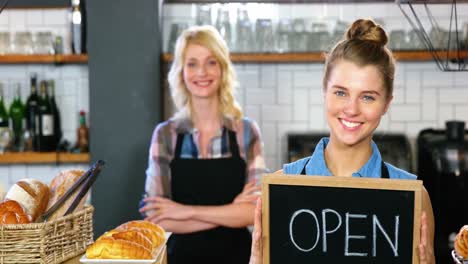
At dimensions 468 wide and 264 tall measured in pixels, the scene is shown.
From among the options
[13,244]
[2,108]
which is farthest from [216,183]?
[2,108]

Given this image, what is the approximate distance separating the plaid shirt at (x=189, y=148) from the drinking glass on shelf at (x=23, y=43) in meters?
1.28

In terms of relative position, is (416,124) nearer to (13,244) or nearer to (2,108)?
(2,108)

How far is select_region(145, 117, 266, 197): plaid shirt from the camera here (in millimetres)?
2947

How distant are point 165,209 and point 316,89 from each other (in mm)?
1465

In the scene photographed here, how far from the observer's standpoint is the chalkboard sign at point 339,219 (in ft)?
4.99

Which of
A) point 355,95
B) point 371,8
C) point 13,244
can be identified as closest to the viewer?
point 13,244

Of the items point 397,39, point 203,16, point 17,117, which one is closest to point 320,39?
point 397,39

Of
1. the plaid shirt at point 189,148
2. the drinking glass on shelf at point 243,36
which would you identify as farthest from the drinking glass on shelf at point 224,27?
the plaid shirt at point 189,148

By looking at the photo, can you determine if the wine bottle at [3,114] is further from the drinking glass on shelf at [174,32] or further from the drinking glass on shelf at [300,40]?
the drinking glass on shelf at [300,40]

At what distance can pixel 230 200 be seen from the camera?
9.79 feet

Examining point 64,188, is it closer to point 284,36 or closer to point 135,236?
point 135,236

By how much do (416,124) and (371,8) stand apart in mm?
729

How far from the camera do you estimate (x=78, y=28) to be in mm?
3793

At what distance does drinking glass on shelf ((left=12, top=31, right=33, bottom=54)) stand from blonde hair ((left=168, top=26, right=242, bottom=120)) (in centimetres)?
119
